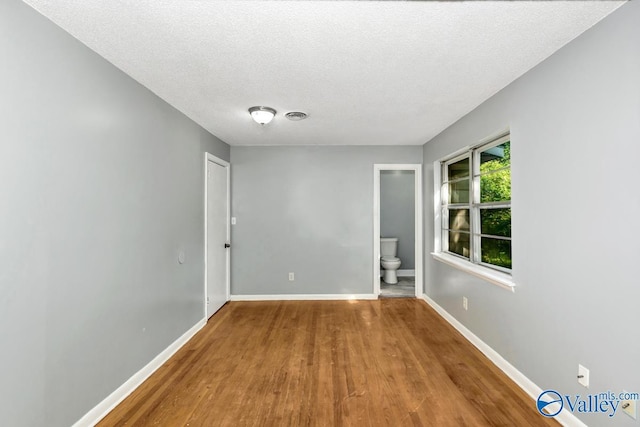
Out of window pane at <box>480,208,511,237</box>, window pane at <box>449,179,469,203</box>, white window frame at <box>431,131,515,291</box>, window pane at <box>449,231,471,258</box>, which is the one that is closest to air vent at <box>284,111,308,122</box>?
white window frame at <box>431,131,515,291</box>

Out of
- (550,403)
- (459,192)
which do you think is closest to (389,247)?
(459,192)

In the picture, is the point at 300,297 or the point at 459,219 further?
the point at 300,297

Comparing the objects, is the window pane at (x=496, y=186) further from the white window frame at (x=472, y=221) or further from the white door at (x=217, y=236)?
the white door at (x=217, y=236)

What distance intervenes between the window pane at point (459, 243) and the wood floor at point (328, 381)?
87cm

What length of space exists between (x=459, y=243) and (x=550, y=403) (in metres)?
1.92

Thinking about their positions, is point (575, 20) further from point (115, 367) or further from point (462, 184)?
point (115, 367)

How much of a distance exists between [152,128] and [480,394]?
330 centimetres

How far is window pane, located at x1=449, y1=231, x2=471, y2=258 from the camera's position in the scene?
3509 millimetres

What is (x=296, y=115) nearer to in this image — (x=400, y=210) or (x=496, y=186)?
(x=496, y=186)

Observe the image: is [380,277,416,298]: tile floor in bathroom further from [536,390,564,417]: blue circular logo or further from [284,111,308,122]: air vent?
[284,111,308,122]: air vent

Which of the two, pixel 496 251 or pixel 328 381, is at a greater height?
pixel 496 251

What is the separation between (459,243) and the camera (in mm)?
3736

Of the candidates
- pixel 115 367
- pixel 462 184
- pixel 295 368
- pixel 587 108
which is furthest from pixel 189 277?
pixel 587 108

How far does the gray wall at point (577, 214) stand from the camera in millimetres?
1562
